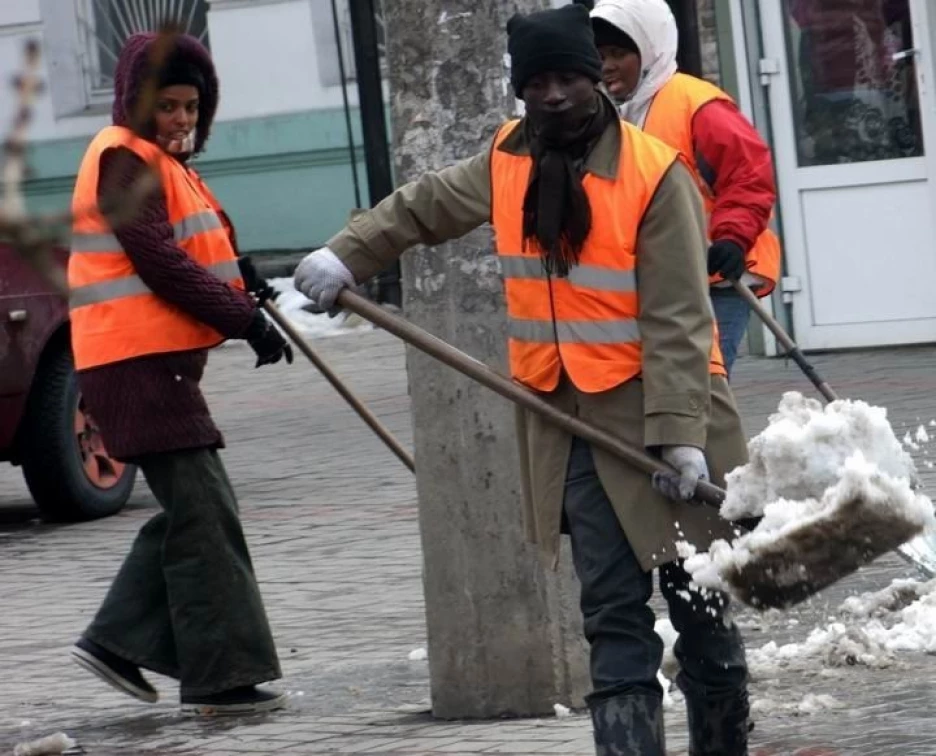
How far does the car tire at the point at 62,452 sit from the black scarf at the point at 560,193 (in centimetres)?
515

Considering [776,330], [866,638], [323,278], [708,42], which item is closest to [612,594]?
[323,278]

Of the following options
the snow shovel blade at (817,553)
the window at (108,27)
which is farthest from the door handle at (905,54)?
the window at (108,27)

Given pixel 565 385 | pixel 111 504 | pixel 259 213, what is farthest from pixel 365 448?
pixel 259 213

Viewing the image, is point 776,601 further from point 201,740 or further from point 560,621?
point 201,740

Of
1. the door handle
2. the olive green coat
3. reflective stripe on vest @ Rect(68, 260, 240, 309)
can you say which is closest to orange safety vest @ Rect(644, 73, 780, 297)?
reflective stripe on vest @ Rect(68, 260, 240, 309)

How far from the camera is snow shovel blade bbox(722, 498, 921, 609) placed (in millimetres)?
3955

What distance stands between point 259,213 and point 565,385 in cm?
1455

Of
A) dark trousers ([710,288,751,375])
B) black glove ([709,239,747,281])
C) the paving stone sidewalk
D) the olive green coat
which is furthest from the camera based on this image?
dark trousers ([710,288,751,375])

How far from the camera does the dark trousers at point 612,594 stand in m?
4.11

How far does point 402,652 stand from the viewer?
6047mm

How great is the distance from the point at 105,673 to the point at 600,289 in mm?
2053

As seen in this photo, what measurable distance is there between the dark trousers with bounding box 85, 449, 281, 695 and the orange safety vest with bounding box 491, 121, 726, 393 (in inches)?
59.0

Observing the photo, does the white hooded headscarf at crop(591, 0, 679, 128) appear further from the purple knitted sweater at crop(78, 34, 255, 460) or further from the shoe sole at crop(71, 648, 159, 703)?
the shoe sole at crop(71, 648, 159, 703)

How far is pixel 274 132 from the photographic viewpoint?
18.5 metres
